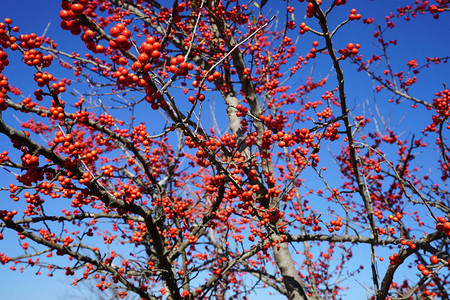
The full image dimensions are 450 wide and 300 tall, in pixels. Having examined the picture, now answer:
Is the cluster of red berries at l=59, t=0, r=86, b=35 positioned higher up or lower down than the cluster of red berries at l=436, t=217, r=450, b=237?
higher up

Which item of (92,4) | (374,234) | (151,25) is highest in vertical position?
(92,4)

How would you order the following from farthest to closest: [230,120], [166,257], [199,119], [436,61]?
[436,61] < [230,120] < [166,257] < [199,119]

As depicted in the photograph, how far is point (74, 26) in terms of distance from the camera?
164cm

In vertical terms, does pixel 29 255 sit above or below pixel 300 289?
above

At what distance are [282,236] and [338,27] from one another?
3.08 metres

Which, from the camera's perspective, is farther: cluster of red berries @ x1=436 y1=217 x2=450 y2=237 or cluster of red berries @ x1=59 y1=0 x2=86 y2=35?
cluster of red berries @ x1=436 y1=217 x2=450 y2=237

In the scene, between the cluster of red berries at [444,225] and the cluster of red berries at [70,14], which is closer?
the cluster of red berries at [70,14]

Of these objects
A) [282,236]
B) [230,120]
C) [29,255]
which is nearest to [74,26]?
[282,236]

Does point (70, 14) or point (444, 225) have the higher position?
point (70, 14)

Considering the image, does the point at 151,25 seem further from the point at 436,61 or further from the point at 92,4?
the point at 436,61

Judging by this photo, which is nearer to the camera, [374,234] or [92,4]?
[374,234]

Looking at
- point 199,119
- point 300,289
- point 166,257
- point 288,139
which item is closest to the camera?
point 199,119

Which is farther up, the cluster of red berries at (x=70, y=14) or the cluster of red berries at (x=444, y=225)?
the cluster of red berries at (x=70, y=14)

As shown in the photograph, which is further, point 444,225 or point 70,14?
point 444,225
